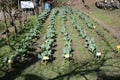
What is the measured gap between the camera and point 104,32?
1516 centimetres

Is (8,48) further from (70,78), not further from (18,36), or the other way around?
(70,78)

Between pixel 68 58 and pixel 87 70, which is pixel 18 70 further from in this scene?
pixel 87 70

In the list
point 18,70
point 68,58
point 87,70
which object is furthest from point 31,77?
point 87,70

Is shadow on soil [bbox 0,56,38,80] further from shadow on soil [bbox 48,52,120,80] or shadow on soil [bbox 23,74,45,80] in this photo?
shadow on soil [bbox 48,52,120,80]

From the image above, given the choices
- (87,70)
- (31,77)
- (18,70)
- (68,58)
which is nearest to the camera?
(31,77)

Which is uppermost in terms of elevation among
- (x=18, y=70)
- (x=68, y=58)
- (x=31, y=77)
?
(x=68, y=58)

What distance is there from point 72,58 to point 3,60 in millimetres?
2811

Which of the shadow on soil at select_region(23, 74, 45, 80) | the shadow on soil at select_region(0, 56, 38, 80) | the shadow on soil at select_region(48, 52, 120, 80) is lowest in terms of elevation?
the shadow on soil at select_region(0, 56, 38, 80)

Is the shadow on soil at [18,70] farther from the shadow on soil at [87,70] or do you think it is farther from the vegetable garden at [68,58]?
the shadow on soil at [87,70]

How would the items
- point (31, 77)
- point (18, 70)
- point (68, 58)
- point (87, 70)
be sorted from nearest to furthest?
point (31, 77) < point (87, 70) < point (18, 70) < point (68, 58)

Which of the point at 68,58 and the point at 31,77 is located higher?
the point at 68,58

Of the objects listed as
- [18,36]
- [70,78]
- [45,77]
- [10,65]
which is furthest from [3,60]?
[18,36]

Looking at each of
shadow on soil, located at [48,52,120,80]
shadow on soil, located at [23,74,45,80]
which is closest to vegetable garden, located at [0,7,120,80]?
shadow on soil, located at [48,52,120,80]

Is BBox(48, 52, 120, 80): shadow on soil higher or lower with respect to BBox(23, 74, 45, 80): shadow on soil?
higher
